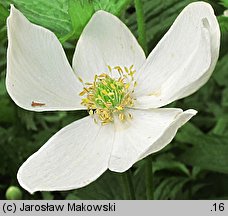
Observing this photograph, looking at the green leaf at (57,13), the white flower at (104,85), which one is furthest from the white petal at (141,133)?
the green leaf at (57,13)

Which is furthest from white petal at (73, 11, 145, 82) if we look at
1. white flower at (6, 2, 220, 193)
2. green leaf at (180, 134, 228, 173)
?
green leaf at (180, 134, 228, 173)

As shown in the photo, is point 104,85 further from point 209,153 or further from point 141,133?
point 209,153

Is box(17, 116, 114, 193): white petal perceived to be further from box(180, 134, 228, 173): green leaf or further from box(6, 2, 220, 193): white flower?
box(180, 134, 228, 173): green leaf

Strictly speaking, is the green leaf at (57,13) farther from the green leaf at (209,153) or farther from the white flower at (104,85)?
the green leaf at (209,153)

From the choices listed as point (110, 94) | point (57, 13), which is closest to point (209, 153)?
point (110, 94)

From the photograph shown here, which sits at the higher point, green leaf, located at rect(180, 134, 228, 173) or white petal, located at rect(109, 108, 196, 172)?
white petal, located at rect(109, 108, 196, 172)

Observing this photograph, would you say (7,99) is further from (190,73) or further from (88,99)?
(190,73)

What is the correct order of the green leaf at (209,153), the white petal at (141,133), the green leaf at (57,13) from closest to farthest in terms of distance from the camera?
the white petal at (141,133)
the green leaf at (57,13)
the green leaf at (209,153)

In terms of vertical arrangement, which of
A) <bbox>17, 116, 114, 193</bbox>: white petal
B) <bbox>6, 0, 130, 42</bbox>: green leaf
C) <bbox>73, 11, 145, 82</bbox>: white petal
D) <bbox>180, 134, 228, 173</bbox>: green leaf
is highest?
<bbox>6, 0, 130, 42</bbox>: green leaf
